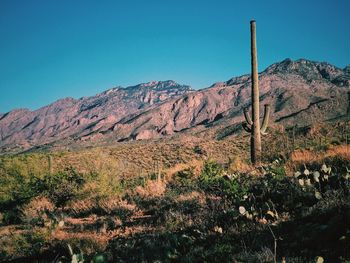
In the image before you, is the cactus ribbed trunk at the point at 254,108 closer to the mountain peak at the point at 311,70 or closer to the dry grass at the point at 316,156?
the dry grass at the point at 316,156

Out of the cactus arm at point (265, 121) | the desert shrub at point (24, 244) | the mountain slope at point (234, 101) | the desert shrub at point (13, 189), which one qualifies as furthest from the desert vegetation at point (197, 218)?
the mountain slope at point (234, 101)

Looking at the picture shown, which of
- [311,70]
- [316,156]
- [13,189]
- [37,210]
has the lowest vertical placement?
[37,210]

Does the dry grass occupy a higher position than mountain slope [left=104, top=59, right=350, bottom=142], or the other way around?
mountain slope [left=104, top=59, right=350, bottom=142]

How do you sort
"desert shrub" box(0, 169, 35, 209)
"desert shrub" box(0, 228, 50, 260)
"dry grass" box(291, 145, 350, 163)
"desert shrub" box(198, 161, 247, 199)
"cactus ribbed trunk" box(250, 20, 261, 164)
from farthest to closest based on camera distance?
1. "desert shrub" box(0, 169, 35, 209)
2. "cactus ribbed trunk" box(250, 20, 261, 164)
3. "dry grass" box(291, 145, 350, 163)
4. "desert shrub" box(198, 161, 247, 199)
5. "desert shrub" box(0, 228, 50, 260)

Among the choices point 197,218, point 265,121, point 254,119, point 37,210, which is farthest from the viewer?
point 265,121

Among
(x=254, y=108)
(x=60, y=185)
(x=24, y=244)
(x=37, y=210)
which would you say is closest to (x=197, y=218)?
(x=24, y=244)

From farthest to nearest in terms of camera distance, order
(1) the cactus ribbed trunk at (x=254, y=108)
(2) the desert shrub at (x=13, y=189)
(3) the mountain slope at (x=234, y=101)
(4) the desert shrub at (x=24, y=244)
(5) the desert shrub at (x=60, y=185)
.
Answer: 1. (3) the mountain slope at (x=234, y=101)
2. (2) the desert shrub at (x=13, y=189)
3. (1) the cactus ribbed trunk at (x=254, y=108)
4. (5) the desert shrub at (x=60, y=185)
5. (4) the desert shrub at (x=24, y=244)

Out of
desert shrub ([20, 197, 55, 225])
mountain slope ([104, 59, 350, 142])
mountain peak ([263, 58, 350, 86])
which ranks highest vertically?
mountain peak ([263, 58, 350, 86])

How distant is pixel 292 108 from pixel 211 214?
95427 millimetres

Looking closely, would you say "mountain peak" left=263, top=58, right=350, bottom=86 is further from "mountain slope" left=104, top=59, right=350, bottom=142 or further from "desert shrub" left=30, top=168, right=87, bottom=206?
"desert shrub" left=30, top=168, right=87, bottom=206

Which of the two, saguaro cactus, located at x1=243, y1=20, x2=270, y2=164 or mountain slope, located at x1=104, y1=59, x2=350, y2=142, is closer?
saguaro cactus, located at x1=243, y1=20, x2=270, y2=164

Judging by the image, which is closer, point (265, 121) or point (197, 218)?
point (197, 218)

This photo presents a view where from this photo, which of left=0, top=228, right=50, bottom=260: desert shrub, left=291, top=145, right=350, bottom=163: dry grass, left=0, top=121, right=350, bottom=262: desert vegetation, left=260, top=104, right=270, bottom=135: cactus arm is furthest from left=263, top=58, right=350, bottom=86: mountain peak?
left=0, top=228, right=50, bottom=260: desert shrub

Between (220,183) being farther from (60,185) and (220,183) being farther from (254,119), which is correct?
(60,185)
